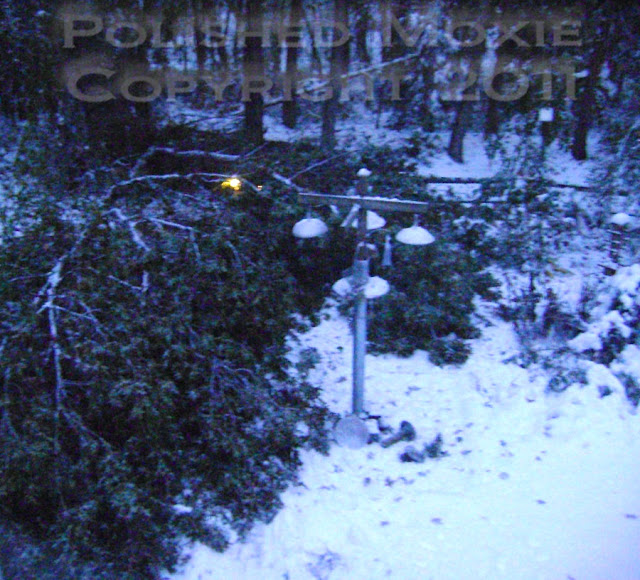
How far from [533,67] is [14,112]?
10.7m

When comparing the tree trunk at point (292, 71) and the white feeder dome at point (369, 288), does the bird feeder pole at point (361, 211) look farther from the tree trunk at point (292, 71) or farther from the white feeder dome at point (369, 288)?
the tree trunk at point (292, 71)

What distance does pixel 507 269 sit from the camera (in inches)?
344

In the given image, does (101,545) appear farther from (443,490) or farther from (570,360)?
(570,360)

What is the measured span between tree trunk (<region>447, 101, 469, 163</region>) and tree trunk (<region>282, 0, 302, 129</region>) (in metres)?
4.02

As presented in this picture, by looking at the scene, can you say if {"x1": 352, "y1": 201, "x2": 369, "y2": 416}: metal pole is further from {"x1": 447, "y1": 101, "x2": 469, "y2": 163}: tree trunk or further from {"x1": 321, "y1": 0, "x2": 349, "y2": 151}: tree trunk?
{"x1": 447, "y1": 101, "x2": 469, "y2": 163}: tree trunk

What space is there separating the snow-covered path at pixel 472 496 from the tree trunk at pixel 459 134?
690cm

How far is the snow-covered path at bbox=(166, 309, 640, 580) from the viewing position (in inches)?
179

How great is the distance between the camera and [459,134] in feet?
39.8

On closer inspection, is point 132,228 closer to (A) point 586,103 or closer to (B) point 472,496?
(B) point 472,496

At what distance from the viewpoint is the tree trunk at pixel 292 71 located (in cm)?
1074

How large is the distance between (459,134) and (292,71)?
424cm

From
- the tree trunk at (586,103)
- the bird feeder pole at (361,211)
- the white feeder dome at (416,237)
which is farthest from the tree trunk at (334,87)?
the white feeder dome at (416,237)

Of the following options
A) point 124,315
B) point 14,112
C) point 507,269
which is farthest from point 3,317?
point 507,269

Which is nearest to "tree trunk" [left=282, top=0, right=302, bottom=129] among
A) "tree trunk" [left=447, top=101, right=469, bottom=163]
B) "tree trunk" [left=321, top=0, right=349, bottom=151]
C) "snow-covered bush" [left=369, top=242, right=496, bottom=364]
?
"tree trunk" [left=321, top=0, right=349, bottom=151]
